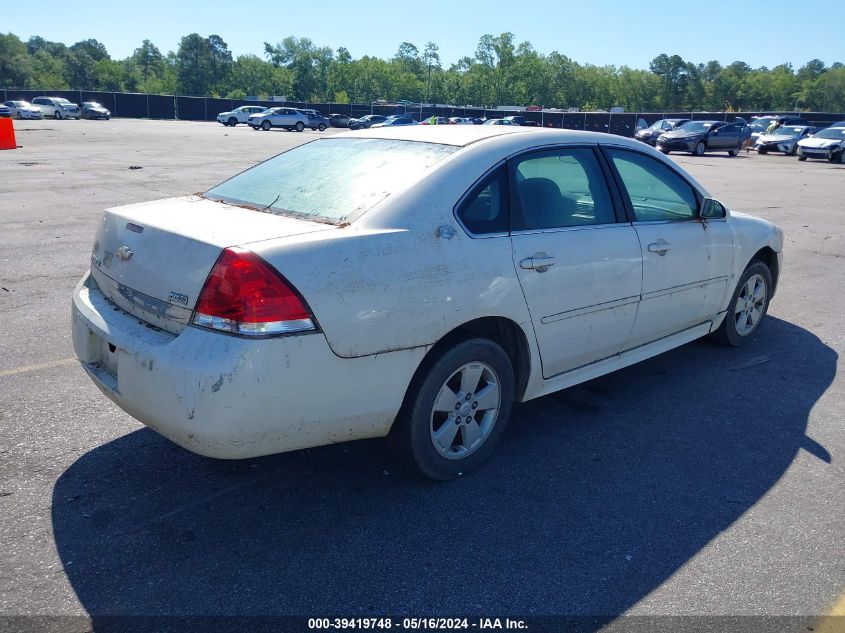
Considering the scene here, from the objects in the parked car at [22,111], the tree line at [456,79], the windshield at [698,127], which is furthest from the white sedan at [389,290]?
the tree line at [456,79]

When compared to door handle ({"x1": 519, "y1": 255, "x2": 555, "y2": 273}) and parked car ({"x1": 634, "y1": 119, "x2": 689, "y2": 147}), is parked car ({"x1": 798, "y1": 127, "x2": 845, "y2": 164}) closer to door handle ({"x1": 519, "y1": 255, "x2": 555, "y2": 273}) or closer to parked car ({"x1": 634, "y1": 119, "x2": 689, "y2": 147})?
parked car ({"x1": 634, "y1": 119, "x2": 689, "y2": 147})

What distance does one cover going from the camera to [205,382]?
8.97ft

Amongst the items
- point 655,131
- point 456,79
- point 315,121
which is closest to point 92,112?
point 315,121

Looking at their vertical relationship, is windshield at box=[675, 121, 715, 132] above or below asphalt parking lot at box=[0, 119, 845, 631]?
above

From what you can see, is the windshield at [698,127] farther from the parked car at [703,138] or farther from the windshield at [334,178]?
the windshield at [334,178]

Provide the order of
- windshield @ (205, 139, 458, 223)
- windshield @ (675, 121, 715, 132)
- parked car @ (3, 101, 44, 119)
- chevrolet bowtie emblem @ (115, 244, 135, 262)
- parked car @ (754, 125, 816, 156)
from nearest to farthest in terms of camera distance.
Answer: chevrolet bowtie emblem @ (115, 244, 135, 262) < windshield @ (205, 139, 458, 223) < windshield @ (675, 121, 715, 132) < parked car @ (754, 125, 816, 156) < parked car @ (3, 101, 44, 119)

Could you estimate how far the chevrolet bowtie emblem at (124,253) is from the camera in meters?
3.26

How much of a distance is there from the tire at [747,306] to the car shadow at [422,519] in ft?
3.83

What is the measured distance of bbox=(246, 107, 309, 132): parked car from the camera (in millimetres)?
53594

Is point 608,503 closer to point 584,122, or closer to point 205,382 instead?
point 205,382

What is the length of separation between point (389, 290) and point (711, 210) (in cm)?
281

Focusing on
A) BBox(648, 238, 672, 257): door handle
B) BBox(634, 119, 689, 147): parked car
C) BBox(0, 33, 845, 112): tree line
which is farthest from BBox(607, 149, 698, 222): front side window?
BBox(0, 33, 845, 112): tree line

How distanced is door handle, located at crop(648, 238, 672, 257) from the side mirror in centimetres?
56

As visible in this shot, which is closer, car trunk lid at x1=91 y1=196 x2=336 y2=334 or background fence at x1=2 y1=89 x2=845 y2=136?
car trunk lid at x1=91 y1=196 x2=336 y2=334
